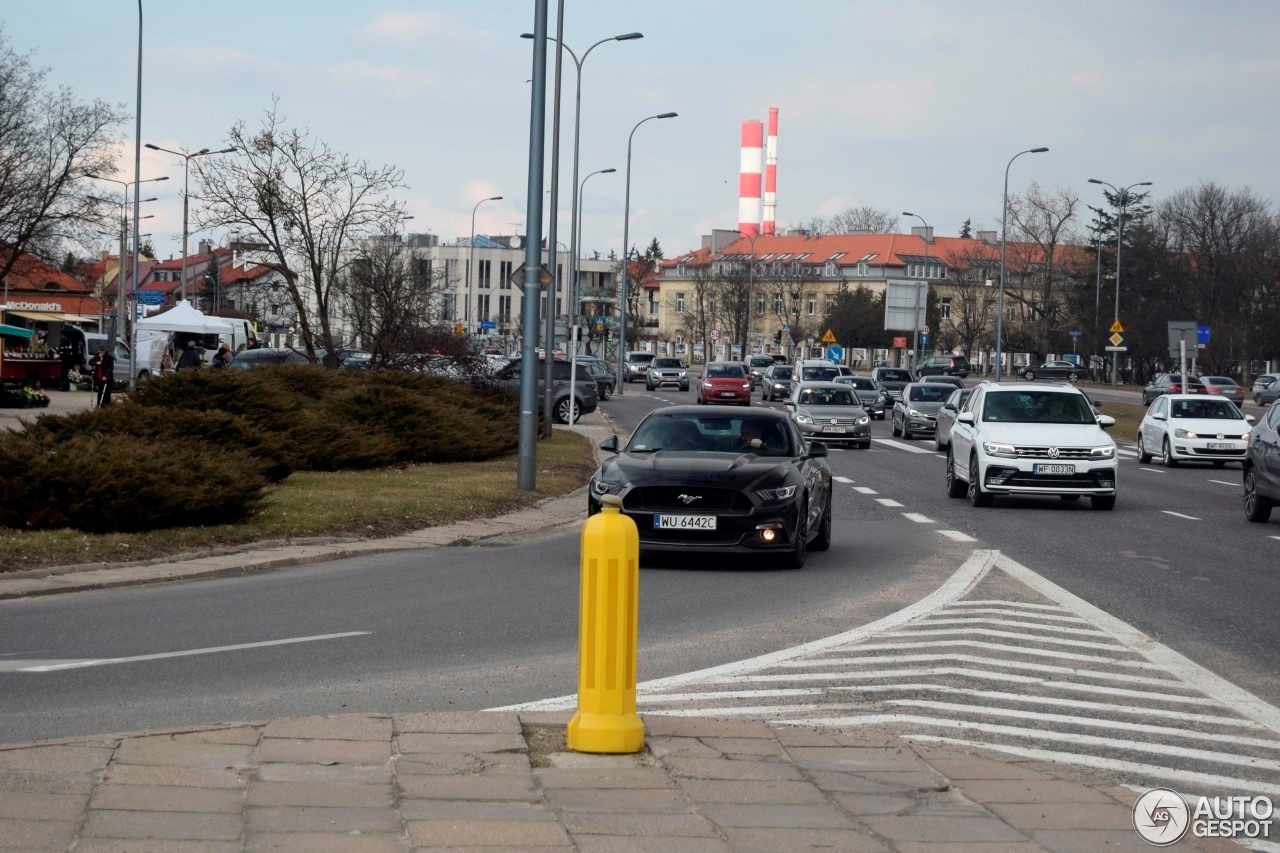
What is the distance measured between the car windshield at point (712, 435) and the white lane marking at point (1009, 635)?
15.4 feet

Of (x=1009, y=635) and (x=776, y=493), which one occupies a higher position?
(x=776, y=493)

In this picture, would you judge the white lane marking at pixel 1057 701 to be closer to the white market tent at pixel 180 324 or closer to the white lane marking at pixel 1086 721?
the white lane marking at pixel 1086 721

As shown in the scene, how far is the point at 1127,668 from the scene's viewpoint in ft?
30.3

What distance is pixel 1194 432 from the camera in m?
33.2

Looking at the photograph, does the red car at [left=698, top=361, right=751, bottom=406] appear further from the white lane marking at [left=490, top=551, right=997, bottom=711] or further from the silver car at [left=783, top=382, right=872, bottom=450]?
the white lane marking at [left=490, top=551, right=997, bottom=711]

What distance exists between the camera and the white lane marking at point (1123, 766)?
6492 millimetres

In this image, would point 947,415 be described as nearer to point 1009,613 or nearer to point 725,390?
point 725,390

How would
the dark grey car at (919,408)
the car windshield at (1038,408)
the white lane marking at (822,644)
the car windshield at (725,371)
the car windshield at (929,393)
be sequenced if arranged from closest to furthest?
the white lane marking at (822,644) < the car windshield at (1038,408) < the dark grey car at (919,408) < the car windshield at (929,393) < the car windshield at (725,371)

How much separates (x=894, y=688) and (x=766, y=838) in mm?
3146

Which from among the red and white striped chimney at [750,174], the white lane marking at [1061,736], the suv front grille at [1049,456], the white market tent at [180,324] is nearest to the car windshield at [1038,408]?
the suv front grille at [1049,456]

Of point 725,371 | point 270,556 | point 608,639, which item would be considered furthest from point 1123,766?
point 725,371

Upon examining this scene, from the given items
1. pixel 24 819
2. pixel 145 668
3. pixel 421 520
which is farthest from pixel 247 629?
pixel 421 520

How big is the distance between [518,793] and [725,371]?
57.4 meters

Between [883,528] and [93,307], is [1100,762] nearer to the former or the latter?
[883,528]
